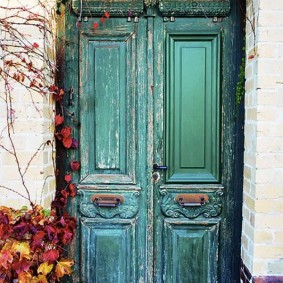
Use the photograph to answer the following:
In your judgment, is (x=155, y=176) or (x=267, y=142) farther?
(x=155, y=176)

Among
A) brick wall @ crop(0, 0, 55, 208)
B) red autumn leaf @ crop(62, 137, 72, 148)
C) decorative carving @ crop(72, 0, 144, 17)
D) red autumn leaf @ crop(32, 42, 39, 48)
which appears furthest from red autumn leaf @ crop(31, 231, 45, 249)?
decorative carving @ crop(72, 0, 144, 17)

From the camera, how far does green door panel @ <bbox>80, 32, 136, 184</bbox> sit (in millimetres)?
3227

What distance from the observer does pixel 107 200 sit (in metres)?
3.25

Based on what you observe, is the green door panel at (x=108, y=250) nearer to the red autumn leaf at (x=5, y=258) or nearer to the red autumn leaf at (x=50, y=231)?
the red autumn leaf at (x=50, y=231)

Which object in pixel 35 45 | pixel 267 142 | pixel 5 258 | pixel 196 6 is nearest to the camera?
pixel 5 258

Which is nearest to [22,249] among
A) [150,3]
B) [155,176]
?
[155,176]

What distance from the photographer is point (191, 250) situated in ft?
10.7

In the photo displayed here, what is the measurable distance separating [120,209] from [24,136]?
896mm

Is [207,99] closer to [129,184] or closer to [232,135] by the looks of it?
[232,135]

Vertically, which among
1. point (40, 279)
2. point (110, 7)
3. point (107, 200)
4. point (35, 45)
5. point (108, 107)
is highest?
point (110, 7)

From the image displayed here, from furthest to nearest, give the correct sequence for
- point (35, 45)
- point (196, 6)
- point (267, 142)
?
1. point (196, 6)
2. point (35, 45)
3. point (267, 142)

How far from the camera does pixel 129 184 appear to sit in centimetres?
326

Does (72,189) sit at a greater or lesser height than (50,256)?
greater

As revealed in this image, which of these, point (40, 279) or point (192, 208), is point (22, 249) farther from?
point (192, 208)
